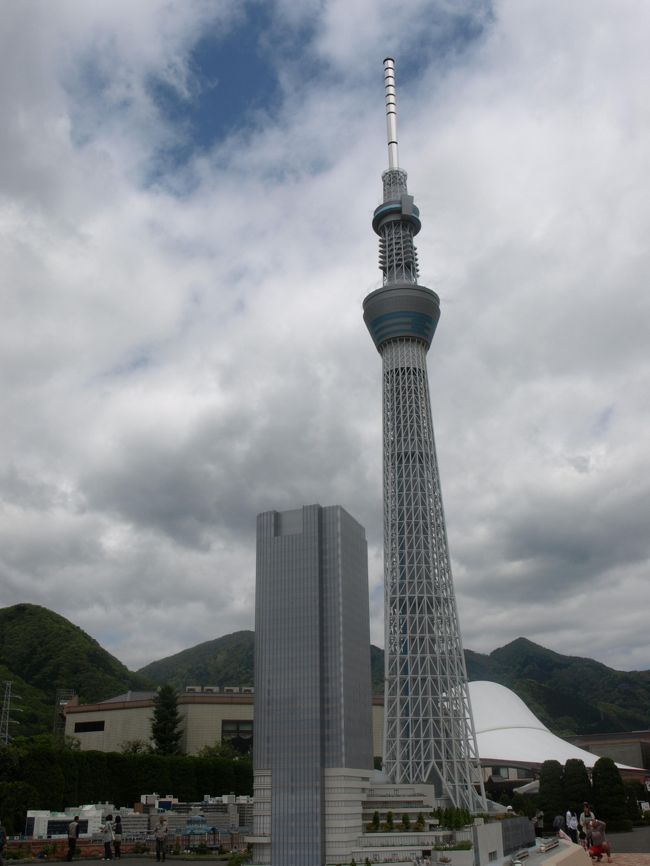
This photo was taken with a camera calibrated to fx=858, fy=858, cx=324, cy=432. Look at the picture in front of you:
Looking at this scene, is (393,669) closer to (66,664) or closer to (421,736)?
(421,736)

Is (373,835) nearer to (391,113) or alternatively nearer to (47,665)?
(391,113)

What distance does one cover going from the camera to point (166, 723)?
7650 cm

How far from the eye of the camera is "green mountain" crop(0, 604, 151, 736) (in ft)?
332

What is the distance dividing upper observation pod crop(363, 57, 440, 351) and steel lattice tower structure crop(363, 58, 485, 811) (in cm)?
10

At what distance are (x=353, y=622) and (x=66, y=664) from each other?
8762cm

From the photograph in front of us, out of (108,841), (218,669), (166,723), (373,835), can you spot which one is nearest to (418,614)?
(166,723)

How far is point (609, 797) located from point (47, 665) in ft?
265

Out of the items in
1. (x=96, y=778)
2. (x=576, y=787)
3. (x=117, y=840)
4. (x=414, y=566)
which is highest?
(x=414, y=566)

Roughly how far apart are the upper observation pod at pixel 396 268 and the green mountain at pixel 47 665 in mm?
61361

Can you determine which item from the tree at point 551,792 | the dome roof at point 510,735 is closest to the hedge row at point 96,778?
the tree at point 551,792

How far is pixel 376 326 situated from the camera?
241ft

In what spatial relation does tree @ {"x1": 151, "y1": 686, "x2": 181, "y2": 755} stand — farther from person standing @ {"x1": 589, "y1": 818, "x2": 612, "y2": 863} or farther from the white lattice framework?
person standing @ {"x1": 589, "y1": 818, "x2": 612, "y2": 863}

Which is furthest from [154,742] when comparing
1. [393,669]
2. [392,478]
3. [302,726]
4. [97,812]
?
[302,726]


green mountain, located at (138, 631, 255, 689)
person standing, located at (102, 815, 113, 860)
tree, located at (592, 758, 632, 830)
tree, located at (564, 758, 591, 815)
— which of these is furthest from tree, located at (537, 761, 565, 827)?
green mountain, located at (138, 631, 255, 689)
